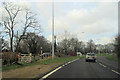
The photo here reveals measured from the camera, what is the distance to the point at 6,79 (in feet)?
24.4

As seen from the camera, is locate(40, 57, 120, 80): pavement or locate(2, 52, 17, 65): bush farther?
locate(2, 52, 17, 65): bush

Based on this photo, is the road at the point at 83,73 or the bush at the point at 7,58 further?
the bush at the point at 7,58

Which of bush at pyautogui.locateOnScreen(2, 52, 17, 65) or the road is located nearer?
the road

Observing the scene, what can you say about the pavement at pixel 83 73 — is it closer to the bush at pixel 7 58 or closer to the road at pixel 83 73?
the road at pixel 83 73

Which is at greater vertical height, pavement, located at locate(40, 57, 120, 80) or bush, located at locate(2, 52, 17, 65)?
bush, located at locate(2, 52, 17, 65)

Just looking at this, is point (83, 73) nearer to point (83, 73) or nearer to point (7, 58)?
point (83, 73)

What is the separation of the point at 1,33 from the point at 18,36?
22.8ft

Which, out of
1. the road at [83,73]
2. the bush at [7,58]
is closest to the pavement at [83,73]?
the road at [83,73]

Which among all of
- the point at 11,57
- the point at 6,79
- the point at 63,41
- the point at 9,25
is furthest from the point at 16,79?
the point at 63,41

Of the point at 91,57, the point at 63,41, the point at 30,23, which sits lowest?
the point at 91,57

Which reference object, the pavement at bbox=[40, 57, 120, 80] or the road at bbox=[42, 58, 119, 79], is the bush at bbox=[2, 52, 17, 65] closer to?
the pavement at bbox=[40, 57, 120, 80]

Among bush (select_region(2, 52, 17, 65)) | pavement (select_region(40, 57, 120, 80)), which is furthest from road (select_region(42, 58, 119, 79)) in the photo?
bush (select_region(2, 52, 17, 65))

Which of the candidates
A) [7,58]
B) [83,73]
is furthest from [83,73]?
[7,58]

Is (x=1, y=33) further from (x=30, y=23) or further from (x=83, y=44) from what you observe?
(x=83, y=44)
